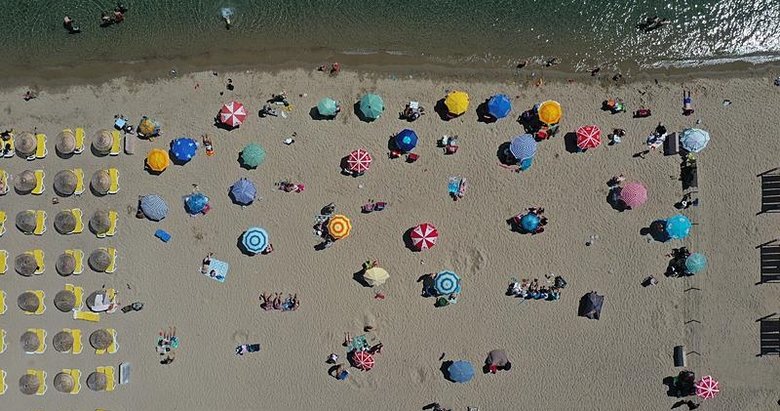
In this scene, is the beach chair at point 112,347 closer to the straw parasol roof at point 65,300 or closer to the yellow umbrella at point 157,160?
the straw parasol roof at point 65,300

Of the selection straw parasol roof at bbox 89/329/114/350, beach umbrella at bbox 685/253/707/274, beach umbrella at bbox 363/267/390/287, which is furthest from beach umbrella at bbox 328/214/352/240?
beach umbrella at bbox 685/253/707/274

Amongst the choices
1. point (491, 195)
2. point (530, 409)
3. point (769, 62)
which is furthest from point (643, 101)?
point (530, 409)

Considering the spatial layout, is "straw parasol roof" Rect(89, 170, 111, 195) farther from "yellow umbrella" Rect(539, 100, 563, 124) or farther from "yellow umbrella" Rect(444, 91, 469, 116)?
"yellow umbrella" Rect(539, 100, 563, 124)

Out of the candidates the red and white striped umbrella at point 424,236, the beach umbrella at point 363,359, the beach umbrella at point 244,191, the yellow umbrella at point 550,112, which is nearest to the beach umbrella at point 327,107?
the beach umbrella at point 244,191

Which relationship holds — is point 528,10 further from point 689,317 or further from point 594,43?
point 689,317

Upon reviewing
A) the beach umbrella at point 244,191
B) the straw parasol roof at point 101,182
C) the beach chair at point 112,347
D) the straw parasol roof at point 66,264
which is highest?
the beach umbrella at point 244,191

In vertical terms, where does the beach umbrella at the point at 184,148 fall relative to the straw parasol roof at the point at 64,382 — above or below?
above
